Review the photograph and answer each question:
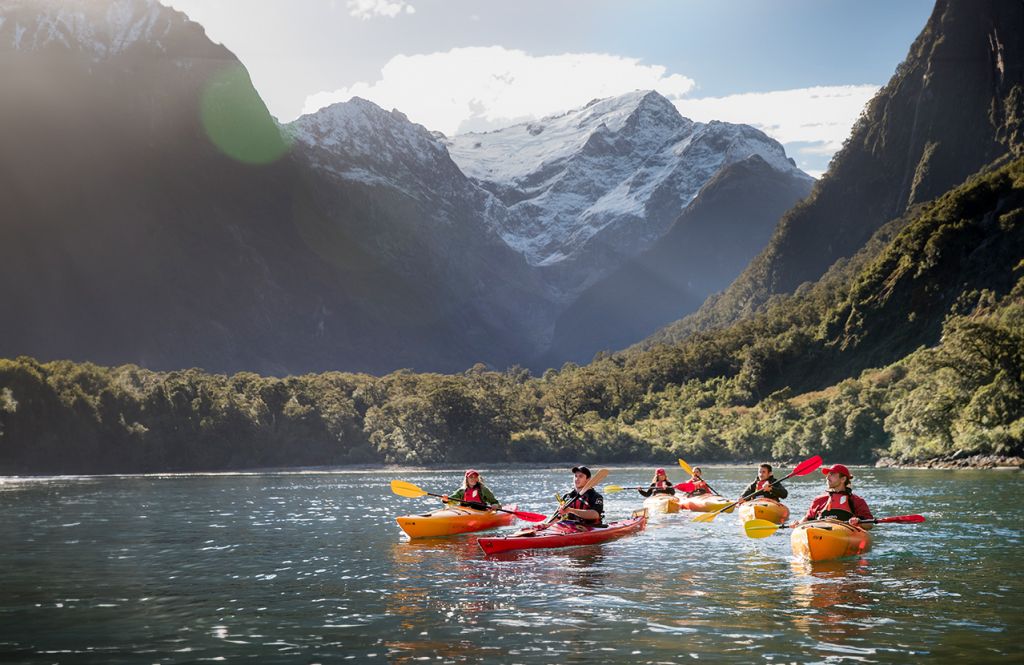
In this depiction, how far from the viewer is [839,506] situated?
27.7 m

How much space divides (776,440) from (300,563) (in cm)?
10729

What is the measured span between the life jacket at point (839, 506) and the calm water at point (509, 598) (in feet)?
5.06

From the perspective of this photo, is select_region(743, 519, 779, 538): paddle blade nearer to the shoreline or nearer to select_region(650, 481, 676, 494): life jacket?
select_region(650, 481, 676, 494): life jacket

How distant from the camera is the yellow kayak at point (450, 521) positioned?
113 feet

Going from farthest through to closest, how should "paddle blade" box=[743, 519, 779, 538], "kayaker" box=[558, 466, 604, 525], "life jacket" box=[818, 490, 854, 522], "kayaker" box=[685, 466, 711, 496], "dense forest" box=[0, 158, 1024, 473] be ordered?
"dense forest" box=[0, 158, 1024, 473]
"kayaker" box=[685, 466, 711, 496]
"kayaker" box=[558, 466, 604, 525]
"life jacket" box=[818, 490, 854, 522]
"paddle blade" box=[743, 519, 779, 538]

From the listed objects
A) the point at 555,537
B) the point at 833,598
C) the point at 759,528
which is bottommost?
the point at 833,598

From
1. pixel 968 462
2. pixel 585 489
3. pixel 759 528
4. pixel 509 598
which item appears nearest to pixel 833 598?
pixel 759 528

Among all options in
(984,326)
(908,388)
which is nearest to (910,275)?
(908,388)

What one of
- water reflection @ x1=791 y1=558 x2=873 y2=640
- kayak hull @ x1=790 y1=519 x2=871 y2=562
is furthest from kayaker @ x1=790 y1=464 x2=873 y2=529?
water reflection @ x1=791 y1=558 x2=873 y2=640

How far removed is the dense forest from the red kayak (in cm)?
8077

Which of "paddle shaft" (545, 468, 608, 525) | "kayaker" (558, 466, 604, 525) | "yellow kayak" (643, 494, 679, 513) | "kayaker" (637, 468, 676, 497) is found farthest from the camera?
"kayaker" (637, 468, 676, 497)

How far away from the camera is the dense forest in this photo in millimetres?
132500

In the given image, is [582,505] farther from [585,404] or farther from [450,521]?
[585,404]

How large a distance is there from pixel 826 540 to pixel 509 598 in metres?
9.68
